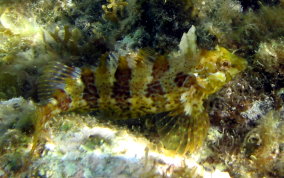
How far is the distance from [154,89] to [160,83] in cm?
12

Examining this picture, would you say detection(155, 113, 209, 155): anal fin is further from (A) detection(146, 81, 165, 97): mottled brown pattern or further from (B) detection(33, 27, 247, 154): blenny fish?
(A) detection(146, 81, 165, 97): mottled brown pattern

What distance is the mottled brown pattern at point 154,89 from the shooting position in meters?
3.62

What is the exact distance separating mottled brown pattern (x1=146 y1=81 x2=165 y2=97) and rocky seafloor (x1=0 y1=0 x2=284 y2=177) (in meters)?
0.63

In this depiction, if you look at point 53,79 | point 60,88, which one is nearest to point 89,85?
point 60,88

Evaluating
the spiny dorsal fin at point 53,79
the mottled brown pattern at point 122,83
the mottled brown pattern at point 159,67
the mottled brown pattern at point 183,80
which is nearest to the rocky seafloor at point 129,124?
the spiny dorsal fin at point 53,79

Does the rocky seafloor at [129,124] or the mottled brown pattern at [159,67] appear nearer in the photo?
the rocky seafloor at [129,124]

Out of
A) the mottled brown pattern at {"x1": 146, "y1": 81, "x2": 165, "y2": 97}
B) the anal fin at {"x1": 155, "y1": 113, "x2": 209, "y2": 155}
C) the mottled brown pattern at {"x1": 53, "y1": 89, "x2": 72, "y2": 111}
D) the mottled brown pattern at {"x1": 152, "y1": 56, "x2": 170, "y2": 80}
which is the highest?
the mottled brown pattern at {"x1": 152, "y1": 56, "x2": 170, "y2": 80}

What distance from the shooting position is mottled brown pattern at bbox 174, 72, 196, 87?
3.56 meters

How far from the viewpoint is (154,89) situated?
363 cm

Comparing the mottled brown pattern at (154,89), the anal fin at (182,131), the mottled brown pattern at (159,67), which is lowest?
the anal fin at (182,131)

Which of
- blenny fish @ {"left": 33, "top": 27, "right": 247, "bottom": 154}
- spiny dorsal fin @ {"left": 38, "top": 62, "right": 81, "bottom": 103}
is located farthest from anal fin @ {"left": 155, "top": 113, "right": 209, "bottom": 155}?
spiny dorsal fin @ {"left": 38, "top": 62, "right": 81, "bottom": 103}

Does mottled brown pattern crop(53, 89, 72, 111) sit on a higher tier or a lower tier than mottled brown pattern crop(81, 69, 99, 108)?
lower

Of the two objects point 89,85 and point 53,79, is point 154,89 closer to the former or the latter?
point 89,85

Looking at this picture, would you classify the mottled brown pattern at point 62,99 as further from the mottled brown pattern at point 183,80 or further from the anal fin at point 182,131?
the mottled brown pattern at point 183,80
